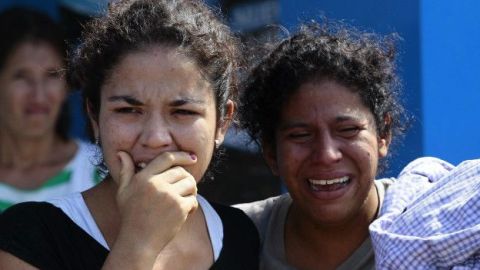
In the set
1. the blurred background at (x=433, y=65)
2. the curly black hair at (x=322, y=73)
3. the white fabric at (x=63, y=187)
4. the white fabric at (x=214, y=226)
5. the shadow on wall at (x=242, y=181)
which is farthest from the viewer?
the shadow on wall at (x=242, y=181)

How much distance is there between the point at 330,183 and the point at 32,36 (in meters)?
1.95

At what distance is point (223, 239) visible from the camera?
249 cm

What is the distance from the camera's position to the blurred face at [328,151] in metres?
2.65

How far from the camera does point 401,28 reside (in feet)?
10.6

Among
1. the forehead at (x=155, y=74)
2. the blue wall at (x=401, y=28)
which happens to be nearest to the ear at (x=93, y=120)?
the forehead at (x=155, y=74)

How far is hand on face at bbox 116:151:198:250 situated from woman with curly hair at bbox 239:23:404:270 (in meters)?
0.61

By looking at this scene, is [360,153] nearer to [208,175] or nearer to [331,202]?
[331,202]

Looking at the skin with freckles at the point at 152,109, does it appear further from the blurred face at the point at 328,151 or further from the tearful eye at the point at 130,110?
the blurred face at the point at 328,151

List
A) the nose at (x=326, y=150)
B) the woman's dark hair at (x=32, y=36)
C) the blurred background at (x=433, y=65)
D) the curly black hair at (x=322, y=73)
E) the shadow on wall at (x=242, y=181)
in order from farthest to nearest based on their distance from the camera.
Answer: the shadow on wall at (x=242, y=181), the woman's dark hair at (x=32, y=36), the blurred background at (x=433, y=65), the curly black hair at (x=322, y=73), the nose at (x=326, y=150)

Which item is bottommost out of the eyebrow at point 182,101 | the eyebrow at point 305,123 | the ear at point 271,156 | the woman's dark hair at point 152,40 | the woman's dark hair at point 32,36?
the ear at point 271,156

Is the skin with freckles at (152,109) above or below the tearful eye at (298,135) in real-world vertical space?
above

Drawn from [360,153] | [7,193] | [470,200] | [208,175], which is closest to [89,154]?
[7,193]

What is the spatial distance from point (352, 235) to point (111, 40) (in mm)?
1033

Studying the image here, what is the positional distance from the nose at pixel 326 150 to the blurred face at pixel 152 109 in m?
0.49
